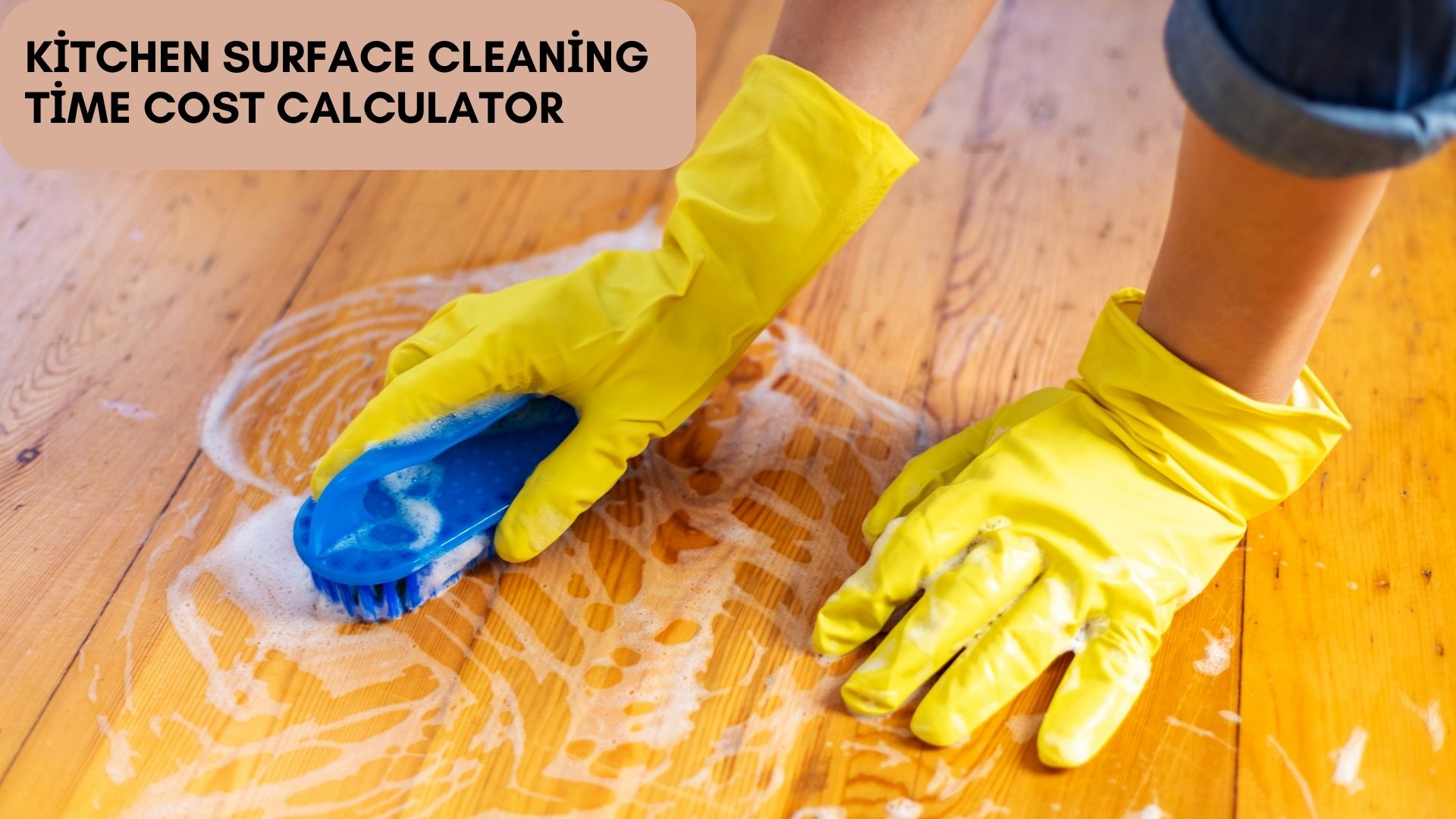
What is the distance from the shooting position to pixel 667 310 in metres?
0.96

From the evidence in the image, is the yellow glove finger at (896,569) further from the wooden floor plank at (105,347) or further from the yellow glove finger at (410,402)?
the wooden floor plank at (105,347)

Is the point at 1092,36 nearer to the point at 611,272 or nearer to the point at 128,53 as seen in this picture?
the point at 611,272

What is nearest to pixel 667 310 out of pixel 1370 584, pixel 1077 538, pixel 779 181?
→ pixel 779 181

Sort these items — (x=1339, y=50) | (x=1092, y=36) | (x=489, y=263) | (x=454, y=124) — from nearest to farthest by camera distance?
(x=1339, y=50) → (x=489, y=263) → (x=454, y=124) → (x=1092, y=36)

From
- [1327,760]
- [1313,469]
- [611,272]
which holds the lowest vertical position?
[1327,760]

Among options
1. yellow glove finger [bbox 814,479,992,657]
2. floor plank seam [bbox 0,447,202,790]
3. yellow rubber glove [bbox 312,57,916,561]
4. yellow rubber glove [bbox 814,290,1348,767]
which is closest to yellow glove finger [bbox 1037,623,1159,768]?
yellow rubber glove [bbox 814,290,1348,767]

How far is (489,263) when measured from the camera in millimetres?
1185

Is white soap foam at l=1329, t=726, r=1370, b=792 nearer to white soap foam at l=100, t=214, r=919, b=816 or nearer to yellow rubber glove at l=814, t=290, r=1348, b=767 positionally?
yellow rubber glove at l=814, t=290, r=1348, b=767

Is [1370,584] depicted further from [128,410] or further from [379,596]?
[128,410]

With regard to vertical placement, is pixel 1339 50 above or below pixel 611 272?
above

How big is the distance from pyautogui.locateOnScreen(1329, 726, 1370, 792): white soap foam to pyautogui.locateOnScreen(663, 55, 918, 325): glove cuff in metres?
0.52

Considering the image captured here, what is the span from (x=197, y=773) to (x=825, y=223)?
0.61 meters

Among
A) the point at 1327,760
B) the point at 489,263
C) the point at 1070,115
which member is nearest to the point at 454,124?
the point at 489,263

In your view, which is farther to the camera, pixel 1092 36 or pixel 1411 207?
pixel 1092 36
